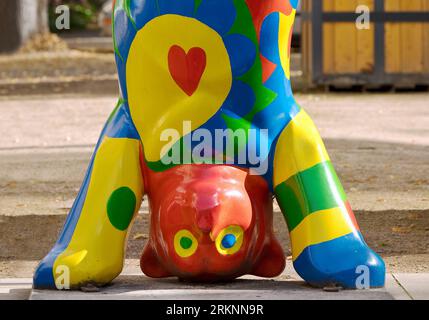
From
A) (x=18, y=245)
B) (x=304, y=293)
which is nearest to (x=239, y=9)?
(x=304, y=293)

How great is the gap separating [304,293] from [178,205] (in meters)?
0.65

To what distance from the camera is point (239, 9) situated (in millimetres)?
5293

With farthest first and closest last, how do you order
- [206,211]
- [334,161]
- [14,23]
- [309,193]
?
[14,23] → [334,161] → [309,193] → [206,211]

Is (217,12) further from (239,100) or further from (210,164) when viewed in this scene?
(210,164)

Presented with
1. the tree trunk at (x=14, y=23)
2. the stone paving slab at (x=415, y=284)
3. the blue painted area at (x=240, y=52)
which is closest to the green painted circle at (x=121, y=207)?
the blue painted area at (x=240, y=52)

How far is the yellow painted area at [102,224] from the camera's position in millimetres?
5293

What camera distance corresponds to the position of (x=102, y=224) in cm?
534

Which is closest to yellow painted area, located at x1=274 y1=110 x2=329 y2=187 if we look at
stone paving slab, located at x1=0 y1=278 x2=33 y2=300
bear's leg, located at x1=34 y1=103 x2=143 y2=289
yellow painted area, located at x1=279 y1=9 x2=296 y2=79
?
yellow painted area, located at x1=279 y1=9 x2=296 y2=79

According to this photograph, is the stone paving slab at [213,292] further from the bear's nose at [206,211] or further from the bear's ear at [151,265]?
the bear's nose at [206,211]

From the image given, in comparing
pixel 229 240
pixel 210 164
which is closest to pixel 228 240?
pixel 229 240

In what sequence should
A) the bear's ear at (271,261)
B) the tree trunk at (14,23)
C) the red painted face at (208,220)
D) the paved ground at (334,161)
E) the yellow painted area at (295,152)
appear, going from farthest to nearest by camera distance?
the tree trunk at (14,23)
the paved ground at (334,161)
the bear's ear at (271,261)
the yellow painted area at (295,152)
the red painted face at (208,220)

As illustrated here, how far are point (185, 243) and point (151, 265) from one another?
383 mm

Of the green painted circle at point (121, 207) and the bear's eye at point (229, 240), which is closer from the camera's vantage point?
the bear's eye at point (229, 240)
